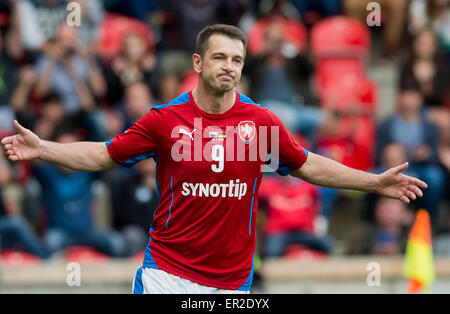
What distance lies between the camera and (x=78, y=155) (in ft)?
18.7

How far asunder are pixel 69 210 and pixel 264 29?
3.67 metres

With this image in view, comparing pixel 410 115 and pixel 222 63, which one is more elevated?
pixel 410 115

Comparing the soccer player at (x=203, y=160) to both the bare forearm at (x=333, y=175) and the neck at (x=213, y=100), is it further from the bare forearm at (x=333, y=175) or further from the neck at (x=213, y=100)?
the bare forearm at (x=333, y=175)

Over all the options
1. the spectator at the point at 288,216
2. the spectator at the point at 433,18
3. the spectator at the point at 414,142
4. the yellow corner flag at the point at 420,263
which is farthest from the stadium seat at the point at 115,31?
the yellow corner flag at the point at 420,263

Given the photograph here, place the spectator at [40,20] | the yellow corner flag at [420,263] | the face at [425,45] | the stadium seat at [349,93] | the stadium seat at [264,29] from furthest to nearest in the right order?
the stadium seat at [264,29], the spectator at [40,20], the face at [425,45], the stadium seat at [349,93], the yellow corner flag at [420,263]

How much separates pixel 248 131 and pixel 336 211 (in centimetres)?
544

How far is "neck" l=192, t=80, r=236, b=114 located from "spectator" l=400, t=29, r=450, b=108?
19.9 feet

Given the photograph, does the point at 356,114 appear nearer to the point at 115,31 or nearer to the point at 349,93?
the point at 349,93

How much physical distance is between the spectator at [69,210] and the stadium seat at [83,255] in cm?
5

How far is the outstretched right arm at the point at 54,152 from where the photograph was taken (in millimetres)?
5680

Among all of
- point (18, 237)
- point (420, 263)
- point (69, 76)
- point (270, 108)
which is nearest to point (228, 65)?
point (420, 263)

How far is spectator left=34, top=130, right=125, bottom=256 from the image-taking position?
9898 mm
